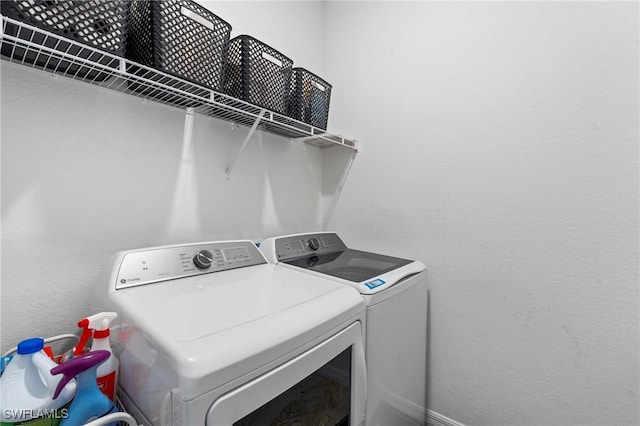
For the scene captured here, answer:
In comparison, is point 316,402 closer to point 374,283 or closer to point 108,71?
point 374,283

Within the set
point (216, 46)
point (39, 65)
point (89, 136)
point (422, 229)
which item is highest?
point (216, 46)

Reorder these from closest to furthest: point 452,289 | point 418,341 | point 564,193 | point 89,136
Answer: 1. point 89,136
2. point 564,193
3. point 418,341
4. point 452,289

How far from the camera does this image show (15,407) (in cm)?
56

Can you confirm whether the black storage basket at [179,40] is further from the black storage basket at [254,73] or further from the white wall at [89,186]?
the white wall at [89,186]

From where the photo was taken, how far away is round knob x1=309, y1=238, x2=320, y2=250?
1.50 meters

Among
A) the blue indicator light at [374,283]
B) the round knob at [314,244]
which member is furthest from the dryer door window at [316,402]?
the round knob at [314,244]

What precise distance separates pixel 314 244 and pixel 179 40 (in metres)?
1.07

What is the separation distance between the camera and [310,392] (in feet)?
2.49

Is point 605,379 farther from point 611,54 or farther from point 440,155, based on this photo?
point 611,54

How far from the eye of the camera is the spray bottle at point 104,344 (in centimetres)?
69

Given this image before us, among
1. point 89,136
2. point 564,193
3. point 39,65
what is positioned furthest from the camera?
point 564,193

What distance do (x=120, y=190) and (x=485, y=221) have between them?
1.58 metres

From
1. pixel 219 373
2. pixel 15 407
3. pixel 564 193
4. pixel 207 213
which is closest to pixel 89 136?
pixel 207 213

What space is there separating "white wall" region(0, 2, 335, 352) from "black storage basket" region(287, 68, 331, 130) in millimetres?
322
